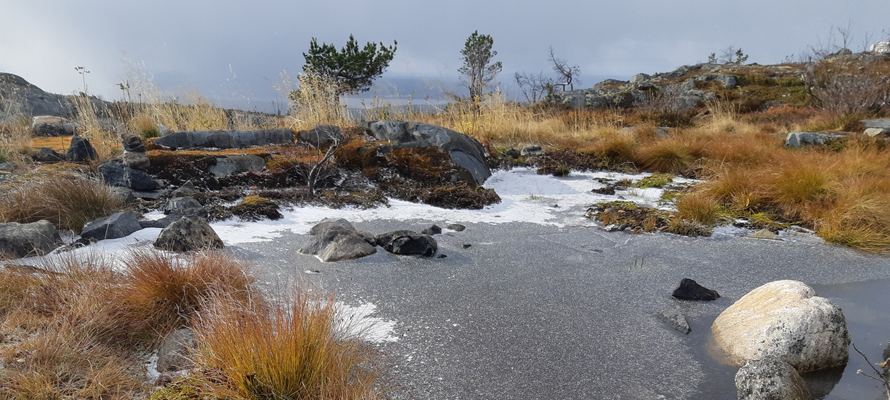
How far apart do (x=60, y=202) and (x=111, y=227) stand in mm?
714

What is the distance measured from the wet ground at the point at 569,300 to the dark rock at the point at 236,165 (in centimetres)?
234

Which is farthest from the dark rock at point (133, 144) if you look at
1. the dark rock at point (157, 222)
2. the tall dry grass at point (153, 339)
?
the tall dry grass at point (153, 339)

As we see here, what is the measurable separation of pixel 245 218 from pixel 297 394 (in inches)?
131

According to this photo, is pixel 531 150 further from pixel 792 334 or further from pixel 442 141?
pixel 792 334

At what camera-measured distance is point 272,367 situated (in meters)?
1.88

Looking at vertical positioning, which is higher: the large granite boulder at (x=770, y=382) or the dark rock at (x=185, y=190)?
the dark rock at (x=185, y=190)

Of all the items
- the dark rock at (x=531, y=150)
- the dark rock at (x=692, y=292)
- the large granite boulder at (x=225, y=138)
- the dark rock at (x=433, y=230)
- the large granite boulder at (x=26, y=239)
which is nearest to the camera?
the dark rock at (x=692, y=292)

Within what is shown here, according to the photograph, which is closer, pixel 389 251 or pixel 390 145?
pixel 389 251

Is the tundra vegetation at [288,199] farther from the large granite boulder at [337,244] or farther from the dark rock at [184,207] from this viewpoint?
the large granite boulder at [337,244]

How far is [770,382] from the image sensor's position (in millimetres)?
2096

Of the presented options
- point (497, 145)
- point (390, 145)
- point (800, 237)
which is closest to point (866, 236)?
point (800, 237)

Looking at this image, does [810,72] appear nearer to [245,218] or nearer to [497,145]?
[497,145]

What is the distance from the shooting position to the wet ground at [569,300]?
91.6 inches

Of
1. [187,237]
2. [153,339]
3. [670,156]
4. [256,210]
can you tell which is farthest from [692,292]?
[670,156]
